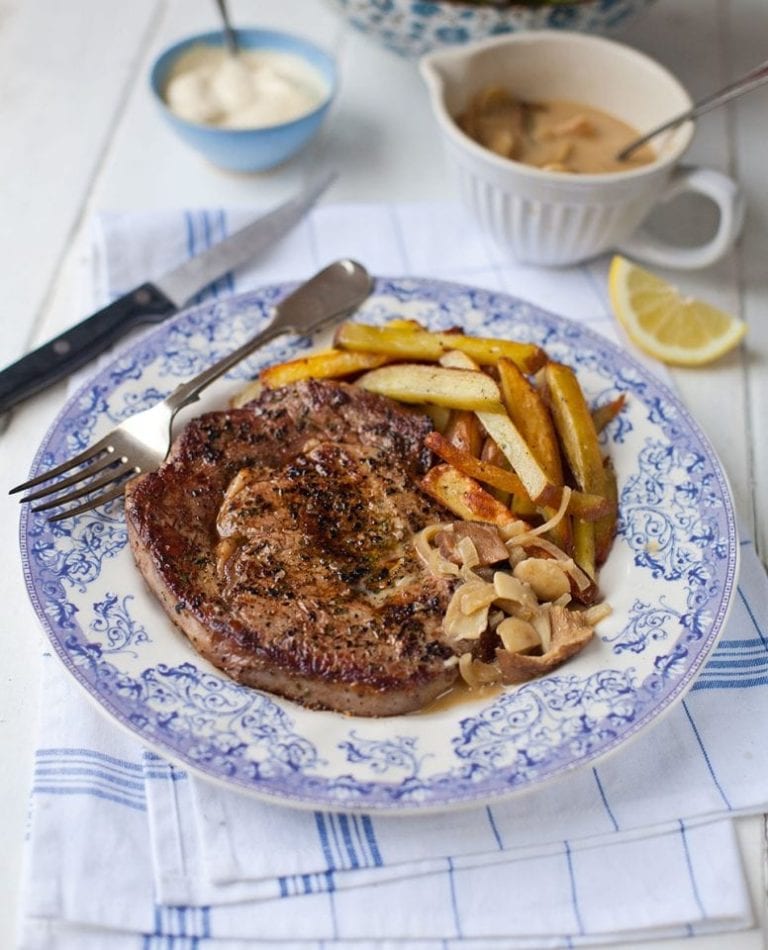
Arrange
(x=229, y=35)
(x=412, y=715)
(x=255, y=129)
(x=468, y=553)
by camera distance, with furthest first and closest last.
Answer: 1. (x=229, y=35)
2. (x=255, y=129)
3. (x=468, y=553)
4. (x=412, y=715)

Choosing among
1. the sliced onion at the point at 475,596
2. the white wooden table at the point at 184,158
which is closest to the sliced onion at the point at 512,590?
the sliced onion at the point at 475,596

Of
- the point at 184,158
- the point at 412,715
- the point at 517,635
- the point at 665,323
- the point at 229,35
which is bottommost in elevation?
the point at 412,715

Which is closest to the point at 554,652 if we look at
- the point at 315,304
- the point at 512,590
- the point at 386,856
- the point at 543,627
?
the point at 543,627

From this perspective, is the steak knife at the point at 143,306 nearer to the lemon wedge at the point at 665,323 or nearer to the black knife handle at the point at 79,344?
the black knife handle at the point at 79,344

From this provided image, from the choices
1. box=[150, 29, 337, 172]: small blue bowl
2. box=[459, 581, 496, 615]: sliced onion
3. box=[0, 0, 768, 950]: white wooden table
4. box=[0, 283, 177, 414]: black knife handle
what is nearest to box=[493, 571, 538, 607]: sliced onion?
box=[459, 581, 496, 615]: sliced onion

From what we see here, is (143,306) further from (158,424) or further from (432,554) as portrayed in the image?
(432,554)

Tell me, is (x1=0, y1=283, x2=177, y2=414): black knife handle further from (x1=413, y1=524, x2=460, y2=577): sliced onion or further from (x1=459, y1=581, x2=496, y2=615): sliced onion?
(x1=459, y1=581, x2=496, y2=615): sliced onion

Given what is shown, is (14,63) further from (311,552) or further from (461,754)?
(461,754)
